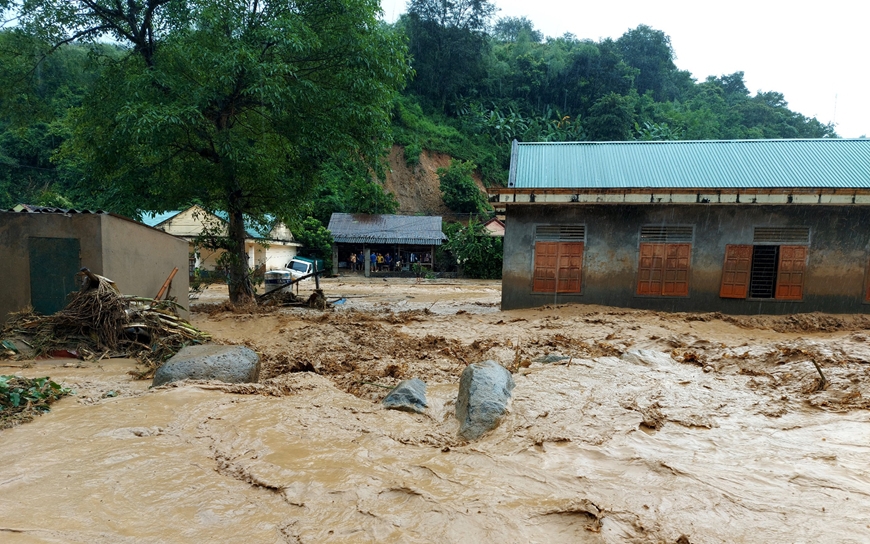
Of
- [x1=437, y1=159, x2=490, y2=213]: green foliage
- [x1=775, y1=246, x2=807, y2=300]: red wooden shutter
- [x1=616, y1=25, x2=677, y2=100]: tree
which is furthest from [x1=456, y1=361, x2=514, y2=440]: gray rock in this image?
[x1=616, y1=25, x2=677, y2=100]: tree

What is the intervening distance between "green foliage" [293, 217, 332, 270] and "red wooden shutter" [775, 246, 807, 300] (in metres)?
22.7

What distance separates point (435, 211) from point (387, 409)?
33923mm

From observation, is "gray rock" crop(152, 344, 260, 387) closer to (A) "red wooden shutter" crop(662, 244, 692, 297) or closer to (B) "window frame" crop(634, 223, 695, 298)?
(B) "window frame" crop(634, 223, 695, 298)

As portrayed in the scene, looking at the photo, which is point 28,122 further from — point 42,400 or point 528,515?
point 528,515

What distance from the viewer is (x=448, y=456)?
3.76 m

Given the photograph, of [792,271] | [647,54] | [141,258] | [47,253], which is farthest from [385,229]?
[647,54]

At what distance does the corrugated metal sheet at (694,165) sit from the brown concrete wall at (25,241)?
30.7ft

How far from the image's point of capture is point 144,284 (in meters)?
8.73

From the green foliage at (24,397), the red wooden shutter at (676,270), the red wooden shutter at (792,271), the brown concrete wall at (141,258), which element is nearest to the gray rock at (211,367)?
the green foliage at (24,397)

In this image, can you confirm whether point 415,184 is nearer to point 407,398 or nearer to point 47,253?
point 47,253

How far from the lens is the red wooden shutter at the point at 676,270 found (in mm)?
12086

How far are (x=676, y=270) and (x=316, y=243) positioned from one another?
70.7ft

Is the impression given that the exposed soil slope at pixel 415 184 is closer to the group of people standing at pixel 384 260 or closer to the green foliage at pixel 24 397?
the group of people standing at pixel 384 260

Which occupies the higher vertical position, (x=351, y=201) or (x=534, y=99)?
(x=534, y=99)
